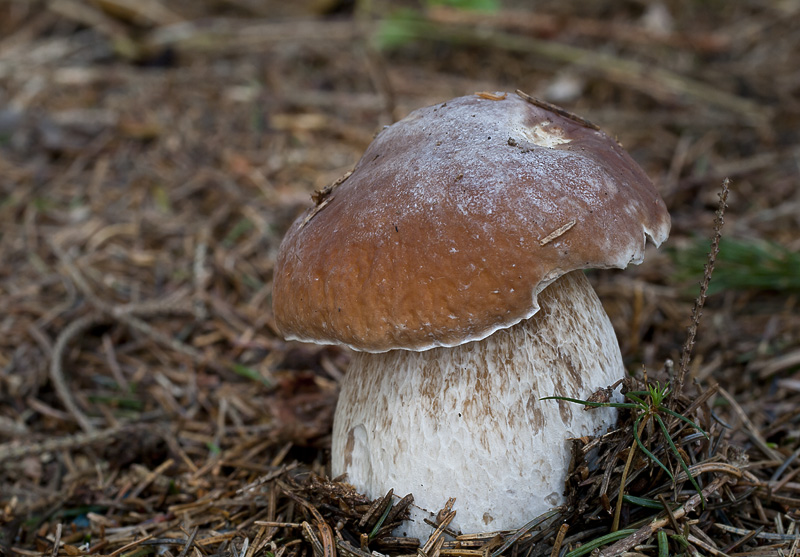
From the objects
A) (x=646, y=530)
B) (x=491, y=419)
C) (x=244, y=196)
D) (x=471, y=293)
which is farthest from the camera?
(x=244, y=196)

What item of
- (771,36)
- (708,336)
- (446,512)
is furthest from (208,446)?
(771,36)

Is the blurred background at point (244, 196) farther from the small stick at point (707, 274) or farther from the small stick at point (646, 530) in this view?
the small stick at point (707, 274)

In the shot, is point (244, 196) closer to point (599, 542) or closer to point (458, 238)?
point (458, 238)

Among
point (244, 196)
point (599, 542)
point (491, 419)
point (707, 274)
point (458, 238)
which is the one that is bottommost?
point (244, 196)

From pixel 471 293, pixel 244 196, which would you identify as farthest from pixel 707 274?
pixel 244 196

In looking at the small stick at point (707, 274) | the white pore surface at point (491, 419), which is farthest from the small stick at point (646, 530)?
the small stick at point (707, 274)

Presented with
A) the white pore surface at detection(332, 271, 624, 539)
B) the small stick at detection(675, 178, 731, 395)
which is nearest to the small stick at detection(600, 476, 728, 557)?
the white pore surface at detection(332, 271, 624, 539)
